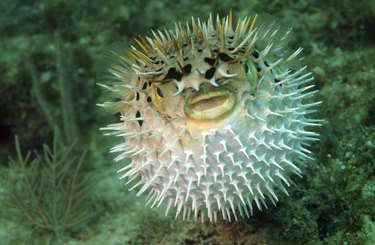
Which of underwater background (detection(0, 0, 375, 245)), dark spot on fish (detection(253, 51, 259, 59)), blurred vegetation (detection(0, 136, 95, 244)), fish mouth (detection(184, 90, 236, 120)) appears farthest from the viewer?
blurred vegetation (detection(0, 136, 95, 244))

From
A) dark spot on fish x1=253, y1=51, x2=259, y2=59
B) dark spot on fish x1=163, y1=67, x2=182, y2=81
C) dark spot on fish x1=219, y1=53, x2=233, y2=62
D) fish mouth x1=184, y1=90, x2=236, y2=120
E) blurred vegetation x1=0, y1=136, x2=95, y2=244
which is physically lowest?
fish mouth x1=184, y1=90, x2=236, y2=120

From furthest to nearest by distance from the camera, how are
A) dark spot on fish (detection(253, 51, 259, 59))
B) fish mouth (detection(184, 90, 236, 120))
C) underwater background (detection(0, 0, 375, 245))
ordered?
underwater background (detection(0, 0, 375, 245)) < dark spot on fish (detection(253, 51, 259, 59)) < fish mouth (detection(184, 90, 236, 120))

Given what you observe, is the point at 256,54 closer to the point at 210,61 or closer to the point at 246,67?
the point at 246,67

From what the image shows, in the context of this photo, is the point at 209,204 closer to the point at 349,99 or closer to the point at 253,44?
the point at 253,44

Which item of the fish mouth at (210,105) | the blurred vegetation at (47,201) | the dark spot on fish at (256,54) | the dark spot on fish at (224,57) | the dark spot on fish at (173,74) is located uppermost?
the blurred vegetation at (47,201)

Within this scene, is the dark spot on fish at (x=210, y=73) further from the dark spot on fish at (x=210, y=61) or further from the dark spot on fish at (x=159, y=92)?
the dark spot on fish at (x=159, y=92)

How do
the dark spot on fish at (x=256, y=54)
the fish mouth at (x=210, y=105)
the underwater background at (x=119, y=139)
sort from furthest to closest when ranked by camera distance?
the underwater background at (x=119, y=139) < the dark spot on fish at (x=256, y=54) < the fish mouth at (x=210, y=105)

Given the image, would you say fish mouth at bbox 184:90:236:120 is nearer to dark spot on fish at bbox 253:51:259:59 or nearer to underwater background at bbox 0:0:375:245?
dark spot on fish at bbox 253:51:259:59

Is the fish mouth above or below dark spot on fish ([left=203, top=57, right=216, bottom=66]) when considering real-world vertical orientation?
below

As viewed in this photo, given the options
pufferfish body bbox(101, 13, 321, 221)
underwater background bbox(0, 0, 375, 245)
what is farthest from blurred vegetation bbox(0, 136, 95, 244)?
pufferfish body bbox(101, 13, 321, 221)

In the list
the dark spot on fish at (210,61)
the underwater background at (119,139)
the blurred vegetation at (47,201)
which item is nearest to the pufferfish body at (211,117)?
the dark spot on fish at (210,61)
